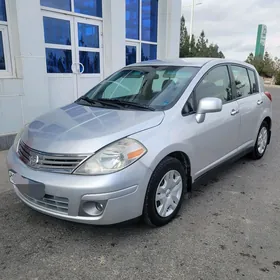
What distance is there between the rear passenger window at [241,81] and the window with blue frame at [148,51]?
507 centimetres

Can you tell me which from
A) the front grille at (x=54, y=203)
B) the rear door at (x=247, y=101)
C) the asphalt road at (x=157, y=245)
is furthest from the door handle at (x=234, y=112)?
the front grille at (x=54, y=203)

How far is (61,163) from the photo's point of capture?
2385mm

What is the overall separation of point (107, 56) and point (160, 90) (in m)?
4.71

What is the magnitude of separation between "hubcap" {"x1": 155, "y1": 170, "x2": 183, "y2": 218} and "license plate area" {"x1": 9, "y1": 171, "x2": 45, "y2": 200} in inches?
41.1

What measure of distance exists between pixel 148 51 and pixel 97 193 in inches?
302

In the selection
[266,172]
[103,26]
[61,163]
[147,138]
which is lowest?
[266,172]

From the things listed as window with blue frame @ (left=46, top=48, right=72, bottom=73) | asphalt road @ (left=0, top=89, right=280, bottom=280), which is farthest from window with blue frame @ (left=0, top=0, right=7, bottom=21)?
asphalt road @ (left=0, top=89, right=280, bottom=280)

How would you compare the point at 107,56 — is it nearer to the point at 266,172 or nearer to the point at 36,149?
the point at 266,172

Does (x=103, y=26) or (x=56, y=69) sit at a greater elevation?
(x=103, y=26)

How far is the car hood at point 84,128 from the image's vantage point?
2422 mm

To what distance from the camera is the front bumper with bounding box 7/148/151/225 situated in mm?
2273

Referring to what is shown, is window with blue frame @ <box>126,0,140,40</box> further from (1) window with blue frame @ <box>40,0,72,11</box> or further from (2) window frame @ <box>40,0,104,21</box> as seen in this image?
(1) window with blue frame @ <box>40,0,72,11</box>

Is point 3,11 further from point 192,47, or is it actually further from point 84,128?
point 192,47

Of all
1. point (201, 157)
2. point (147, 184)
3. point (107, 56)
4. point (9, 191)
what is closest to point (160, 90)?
point (201, 157)
